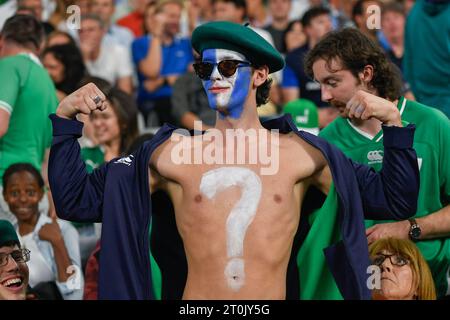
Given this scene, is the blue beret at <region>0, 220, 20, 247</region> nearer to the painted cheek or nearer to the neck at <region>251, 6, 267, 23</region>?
the painted cheek

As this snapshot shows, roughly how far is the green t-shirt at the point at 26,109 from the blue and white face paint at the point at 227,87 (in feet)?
7.81

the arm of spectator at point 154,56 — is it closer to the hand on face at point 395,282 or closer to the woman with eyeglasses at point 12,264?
the woman with eyeglasses at point 12,264

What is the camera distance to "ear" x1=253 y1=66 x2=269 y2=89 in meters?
5.11

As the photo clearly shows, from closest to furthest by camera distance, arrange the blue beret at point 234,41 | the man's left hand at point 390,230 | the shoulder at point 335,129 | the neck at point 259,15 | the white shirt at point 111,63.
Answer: the blue beret at point 234,41, the man's left hand at point 390,230, the shoulder at point 335,129, the white shirt at point 111,63, the neck at point 259,15

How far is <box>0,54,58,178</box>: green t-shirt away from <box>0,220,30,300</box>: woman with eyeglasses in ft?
4.01

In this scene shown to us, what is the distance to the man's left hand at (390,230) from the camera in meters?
5.73

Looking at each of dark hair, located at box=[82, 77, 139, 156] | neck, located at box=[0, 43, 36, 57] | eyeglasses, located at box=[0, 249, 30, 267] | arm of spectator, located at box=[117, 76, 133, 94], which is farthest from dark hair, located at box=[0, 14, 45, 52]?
arm of spectator, located at box=[117, 76, 133, 94]

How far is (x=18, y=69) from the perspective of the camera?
7102mm

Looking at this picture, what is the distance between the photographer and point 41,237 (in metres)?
7.12

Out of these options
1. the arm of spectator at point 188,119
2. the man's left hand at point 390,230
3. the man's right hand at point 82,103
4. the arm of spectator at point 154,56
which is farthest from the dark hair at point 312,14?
the man's right hand at point 82,103

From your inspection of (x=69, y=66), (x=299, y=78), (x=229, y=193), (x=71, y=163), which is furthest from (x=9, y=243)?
(x=299, y=78)

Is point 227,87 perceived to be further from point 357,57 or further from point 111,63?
point 111,63

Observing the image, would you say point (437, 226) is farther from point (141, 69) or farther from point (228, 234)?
point (141, 69)
